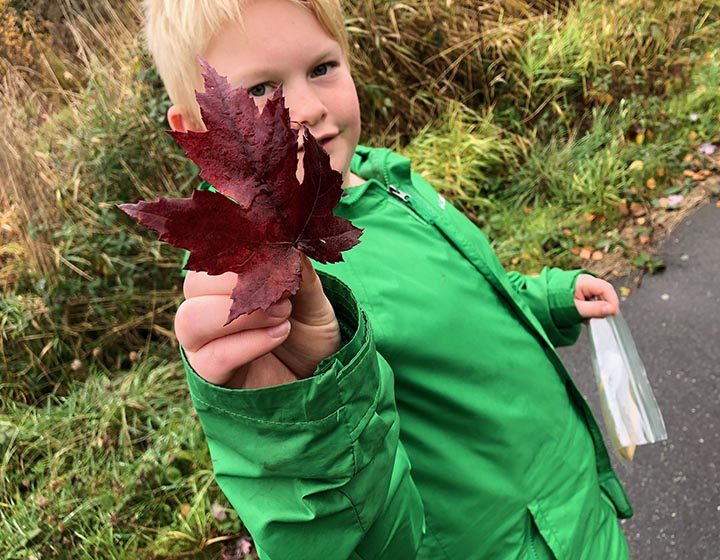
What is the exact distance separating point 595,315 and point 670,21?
12.8 ft

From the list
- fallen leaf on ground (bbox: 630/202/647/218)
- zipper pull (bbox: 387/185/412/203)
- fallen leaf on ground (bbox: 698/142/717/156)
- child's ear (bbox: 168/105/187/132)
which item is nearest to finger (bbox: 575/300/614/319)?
zipper pull (bbox: 387/185/412/203)

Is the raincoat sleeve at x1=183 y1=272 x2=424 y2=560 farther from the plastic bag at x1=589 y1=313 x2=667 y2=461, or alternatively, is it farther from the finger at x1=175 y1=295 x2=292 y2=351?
the plastic bag at x1=589 y1=313 x2=667 y2=461

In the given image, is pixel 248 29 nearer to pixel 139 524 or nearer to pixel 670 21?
pixel 139 524

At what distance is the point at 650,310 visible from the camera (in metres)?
3.08

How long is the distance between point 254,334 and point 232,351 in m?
0.04

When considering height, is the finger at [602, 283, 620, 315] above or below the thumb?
below

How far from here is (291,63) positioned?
118cm

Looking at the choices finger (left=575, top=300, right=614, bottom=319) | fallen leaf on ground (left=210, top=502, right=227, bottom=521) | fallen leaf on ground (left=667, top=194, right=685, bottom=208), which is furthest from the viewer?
fallen leaf on ground (left=667, top=194, right=685, bottom=208)

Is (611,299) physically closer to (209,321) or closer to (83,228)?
(209,321)

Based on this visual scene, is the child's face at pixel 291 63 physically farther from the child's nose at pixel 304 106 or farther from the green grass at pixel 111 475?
the green grass at pixel 111 475

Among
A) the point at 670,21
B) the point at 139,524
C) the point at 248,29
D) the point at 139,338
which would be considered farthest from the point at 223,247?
the point at 670,21

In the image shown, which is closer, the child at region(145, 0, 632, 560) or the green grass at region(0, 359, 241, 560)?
the child at region(145, 0, 632, 560)

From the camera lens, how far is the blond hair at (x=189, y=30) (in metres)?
1.15

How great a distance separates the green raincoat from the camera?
79 centimetres
